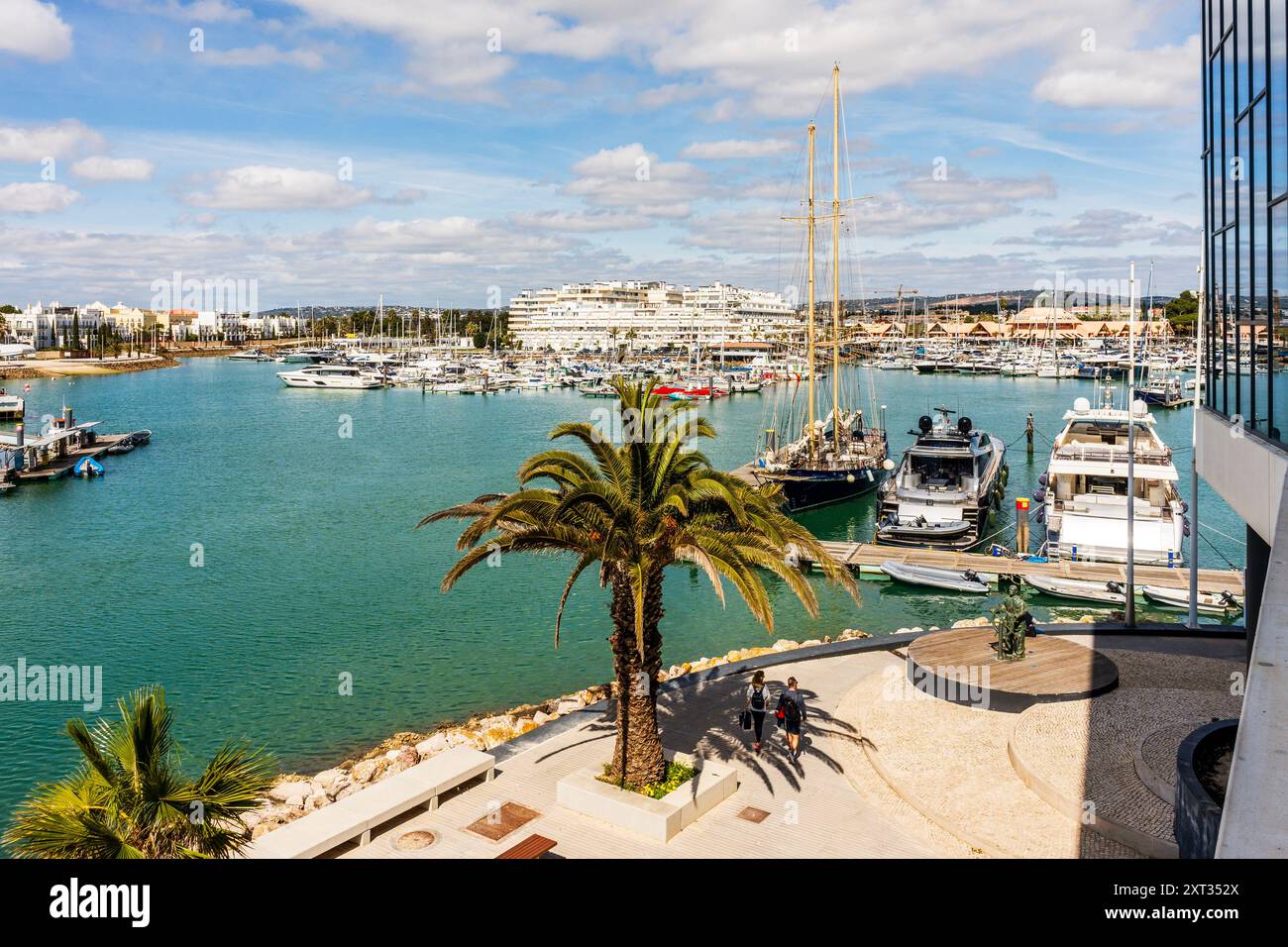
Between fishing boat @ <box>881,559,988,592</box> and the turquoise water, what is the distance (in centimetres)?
44

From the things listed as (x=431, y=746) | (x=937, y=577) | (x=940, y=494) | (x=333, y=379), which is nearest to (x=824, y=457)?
(x=940, y=494)

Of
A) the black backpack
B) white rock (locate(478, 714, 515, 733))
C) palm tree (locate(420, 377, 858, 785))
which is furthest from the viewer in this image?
white rock (locate(478, 714, 515, 733))

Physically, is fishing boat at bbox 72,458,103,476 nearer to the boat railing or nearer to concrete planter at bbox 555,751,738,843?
the boat railing

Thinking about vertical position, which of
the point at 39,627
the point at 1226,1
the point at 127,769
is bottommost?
the point at 39,627

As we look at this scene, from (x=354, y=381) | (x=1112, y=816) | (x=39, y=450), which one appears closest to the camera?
(x=1112, y=816)

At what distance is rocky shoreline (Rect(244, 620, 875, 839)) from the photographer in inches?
596

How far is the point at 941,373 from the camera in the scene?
154 metres

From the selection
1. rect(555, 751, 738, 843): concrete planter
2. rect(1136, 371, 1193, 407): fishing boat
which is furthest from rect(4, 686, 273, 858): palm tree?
rect(1136, 371, 1193, 407): fishing boat

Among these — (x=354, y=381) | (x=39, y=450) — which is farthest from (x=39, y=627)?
(x=354, y=381)

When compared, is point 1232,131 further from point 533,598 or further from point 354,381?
point 354,381

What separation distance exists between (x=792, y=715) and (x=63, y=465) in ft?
185

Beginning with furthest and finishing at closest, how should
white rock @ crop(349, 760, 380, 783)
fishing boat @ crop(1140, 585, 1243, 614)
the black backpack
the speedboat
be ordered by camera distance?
the speedboat → fishing boat @ crop(1140, 585, 1243, 614) → white rock @ crop(349, 760, 380, 783) → the black backpack

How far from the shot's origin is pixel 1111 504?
33.9 meters

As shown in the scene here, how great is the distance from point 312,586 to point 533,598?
7644mm
